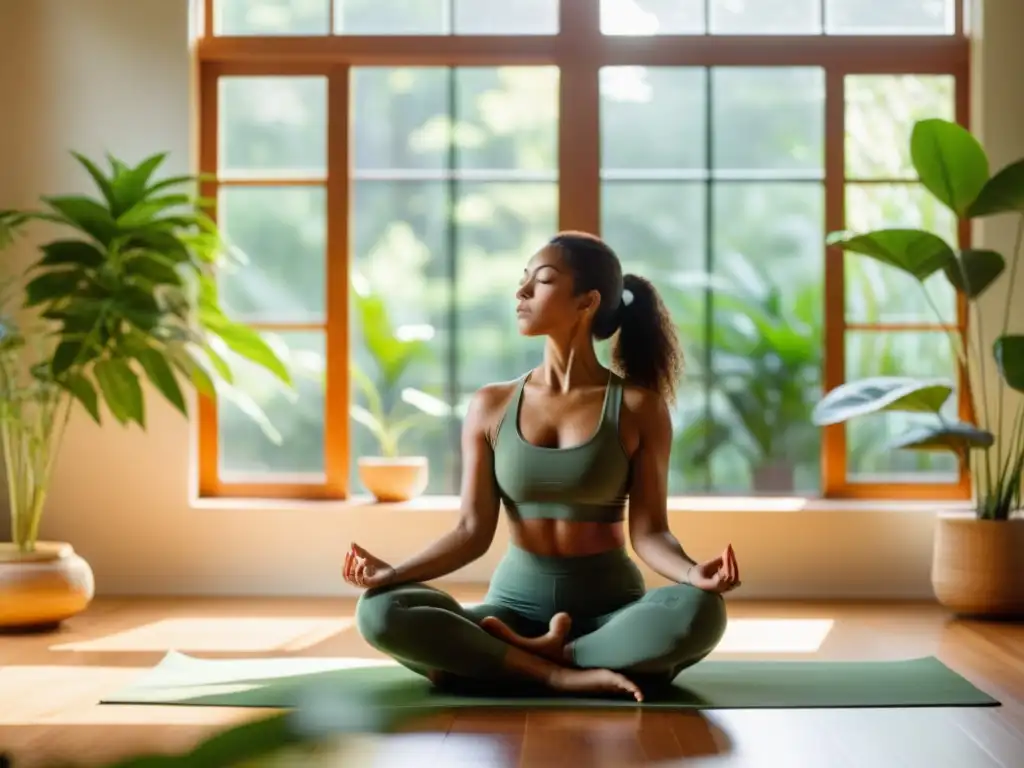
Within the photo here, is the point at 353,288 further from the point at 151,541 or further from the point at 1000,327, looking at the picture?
the point at 1000,327

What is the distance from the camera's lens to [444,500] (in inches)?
197

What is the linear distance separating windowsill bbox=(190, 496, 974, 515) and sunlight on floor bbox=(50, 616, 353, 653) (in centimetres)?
62

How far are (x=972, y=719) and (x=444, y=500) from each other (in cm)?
257

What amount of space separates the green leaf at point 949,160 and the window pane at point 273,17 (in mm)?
2155

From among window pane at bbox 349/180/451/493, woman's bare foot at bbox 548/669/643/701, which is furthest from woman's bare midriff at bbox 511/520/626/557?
window pane at bbox 349/180/451/493

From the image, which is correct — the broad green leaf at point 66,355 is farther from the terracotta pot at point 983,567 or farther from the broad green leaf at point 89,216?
the terracotta pot at point 983,567

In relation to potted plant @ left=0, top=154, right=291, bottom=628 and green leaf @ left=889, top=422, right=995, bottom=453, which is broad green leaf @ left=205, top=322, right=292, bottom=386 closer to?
potted plant @ left=0, top=154, right=291, bottom=628

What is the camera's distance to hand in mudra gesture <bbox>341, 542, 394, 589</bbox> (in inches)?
113

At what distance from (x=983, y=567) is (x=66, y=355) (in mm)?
2863

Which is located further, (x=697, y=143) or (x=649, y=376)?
(x=697, y=143)

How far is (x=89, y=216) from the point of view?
4.12 meters

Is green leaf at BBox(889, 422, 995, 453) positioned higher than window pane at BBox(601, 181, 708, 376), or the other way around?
window pane at BBox(601, 181, 708, 376)

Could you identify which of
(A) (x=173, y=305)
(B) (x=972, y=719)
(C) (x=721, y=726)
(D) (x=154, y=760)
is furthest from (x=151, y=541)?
(D) (x=154, y=760)

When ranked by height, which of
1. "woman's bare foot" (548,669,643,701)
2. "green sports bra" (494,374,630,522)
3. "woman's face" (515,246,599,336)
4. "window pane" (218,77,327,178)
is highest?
"window pane" (218,77,327,178)
